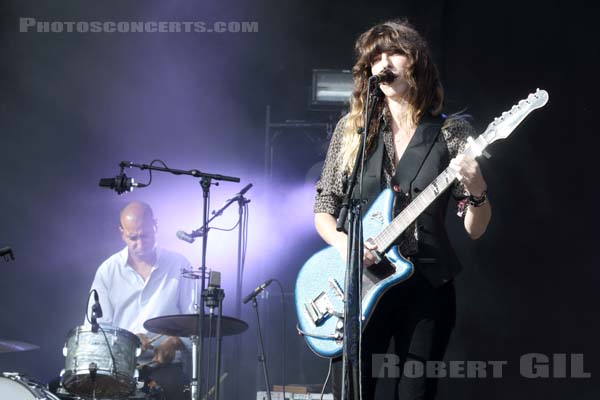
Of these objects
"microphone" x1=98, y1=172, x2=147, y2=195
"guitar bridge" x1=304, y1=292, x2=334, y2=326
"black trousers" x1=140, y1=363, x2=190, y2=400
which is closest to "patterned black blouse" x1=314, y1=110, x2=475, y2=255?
"guitar bridge" x1=304, y1=292, x2=334, y2=326

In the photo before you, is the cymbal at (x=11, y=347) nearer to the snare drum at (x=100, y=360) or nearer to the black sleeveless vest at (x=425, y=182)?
the snare drum at (x=100, y=360)

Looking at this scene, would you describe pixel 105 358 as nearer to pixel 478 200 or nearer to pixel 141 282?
pixel 141 282

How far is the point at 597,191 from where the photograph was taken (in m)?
5.36

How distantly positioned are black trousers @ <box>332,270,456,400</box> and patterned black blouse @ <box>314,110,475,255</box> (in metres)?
0.16

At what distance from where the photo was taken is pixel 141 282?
590 cm

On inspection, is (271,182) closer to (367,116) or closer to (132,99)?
(132,99)

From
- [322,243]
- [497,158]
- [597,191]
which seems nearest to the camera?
[597,191]

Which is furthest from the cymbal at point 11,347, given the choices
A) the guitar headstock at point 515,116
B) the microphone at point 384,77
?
the guitar headstock at point 515,116

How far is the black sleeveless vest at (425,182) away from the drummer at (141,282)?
3139 millimetres

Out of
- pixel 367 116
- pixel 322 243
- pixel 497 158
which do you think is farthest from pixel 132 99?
pixel 367 116

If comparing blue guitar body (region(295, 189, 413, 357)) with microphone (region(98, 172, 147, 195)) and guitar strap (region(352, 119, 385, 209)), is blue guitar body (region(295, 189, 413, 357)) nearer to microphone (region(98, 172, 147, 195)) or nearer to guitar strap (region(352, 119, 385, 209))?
guitar strap (region(352, 119, 385, 209))

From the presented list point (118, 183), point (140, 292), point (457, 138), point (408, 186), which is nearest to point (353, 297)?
point (408, 186)

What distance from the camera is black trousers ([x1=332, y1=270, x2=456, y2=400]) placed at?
2.26m

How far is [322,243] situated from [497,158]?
1.59 metres
